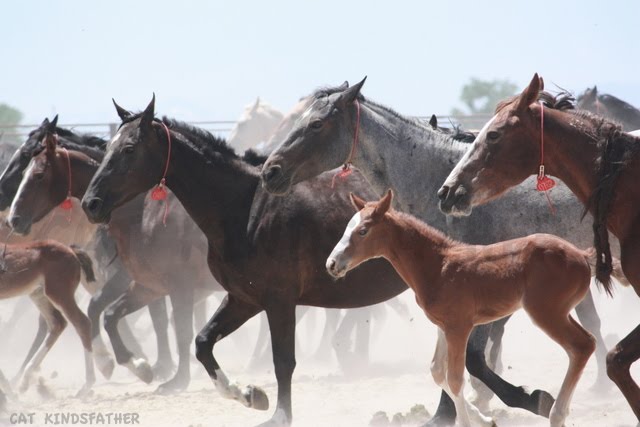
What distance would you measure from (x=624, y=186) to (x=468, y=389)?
4445 millimetres

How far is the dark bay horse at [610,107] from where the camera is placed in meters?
12.3

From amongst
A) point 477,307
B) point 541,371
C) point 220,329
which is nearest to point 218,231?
point 220,329

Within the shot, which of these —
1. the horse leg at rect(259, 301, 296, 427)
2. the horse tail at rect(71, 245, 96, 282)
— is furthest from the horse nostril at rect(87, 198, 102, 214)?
the horse tail at rect(71, 245, 96, 282)

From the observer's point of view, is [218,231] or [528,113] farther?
[218,231]

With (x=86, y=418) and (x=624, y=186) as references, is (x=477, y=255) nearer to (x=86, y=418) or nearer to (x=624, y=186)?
(x=624, y=186)

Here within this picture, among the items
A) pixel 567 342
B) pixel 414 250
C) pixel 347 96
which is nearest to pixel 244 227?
pixel 347 96

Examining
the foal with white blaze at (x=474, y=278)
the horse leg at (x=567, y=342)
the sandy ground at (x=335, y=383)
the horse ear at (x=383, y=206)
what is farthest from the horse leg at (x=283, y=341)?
the horse leg at (x=567, y=342)

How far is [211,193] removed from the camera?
292 inches

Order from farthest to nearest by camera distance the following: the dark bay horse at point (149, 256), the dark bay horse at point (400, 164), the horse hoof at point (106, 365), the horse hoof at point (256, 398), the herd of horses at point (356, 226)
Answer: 1. the horse hoof at point (106, 365)
2. the dark bay horse at point (149, 256)
3. the horse hoof at point (256, 398)
4. the dark bay horse at point (400, 164)
5. the herd of horses at point (356, 226)

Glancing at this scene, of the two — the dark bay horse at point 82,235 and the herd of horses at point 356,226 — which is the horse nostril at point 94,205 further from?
the dark bay horse at point 82,235

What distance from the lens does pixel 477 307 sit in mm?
6105

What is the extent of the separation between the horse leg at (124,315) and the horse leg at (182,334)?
0.23m

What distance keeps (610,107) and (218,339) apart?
6.96 m

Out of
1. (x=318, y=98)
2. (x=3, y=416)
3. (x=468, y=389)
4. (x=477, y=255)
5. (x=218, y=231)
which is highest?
(x=318, y=98)
